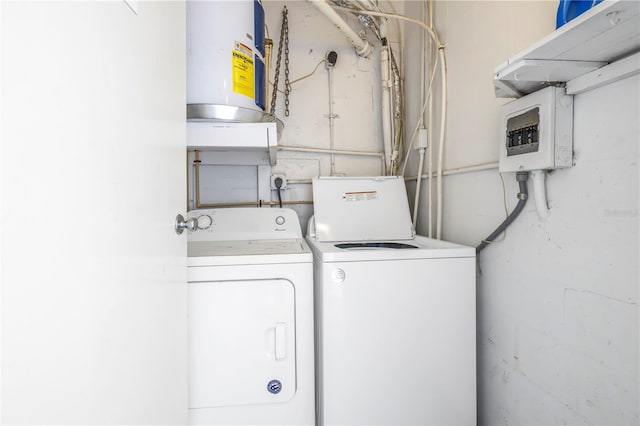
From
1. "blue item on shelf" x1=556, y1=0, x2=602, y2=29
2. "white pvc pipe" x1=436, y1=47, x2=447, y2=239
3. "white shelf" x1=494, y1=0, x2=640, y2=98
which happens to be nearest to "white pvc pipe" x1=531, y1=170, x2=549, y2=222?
"white shelf" x1=494, y1=0, x2=640, y2=98

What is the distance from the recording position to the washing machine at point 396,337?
1241 mm

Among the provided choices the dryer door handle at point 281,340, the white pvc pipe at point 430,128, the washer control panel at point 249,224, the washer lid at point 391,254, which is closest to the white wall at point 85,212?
the dryer door handle at point 281,340

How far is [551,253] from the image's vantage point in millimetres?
1080

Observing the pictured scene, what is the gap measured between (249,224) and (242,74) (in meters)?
0.77

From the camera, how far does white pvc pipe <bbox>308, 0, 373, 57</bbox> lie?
1735 millimetres

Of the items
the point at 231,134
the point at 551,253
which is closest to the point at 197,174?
the point at 231,134

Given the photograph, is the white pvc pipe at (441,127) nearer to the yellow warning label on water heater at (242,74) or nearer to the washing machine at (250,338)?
the washing machine at (250,338)

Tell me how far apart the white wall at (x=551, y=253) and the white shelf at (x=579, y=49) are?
93 millimetres

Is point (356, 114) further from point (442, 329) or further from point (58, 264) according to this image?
point (58, 264)

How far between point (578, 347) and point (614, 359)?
112 mm

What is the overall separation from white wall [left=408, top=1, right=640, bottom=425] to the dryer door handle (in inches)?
33.8

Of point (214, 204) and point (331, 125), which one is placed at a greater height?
point (331, 125)

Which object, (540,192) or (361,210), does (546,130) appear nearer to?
(540,192)

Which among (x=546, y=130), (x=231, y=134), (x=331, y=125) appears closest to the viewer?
(x=546, y=130)
